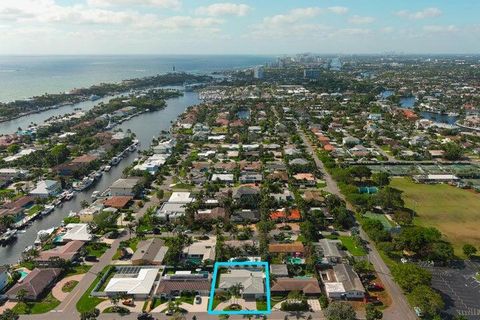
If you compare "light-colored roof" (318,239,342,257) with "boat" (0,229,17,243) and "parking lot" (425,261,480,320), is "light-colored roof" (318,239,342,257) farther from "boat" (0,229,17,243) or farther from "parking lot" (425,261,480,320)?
"boat" (0,229,17,243)

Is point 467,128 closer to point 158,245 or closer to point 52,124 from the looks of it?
point 158,245

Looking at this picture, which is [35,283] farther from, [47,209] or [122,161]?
[122,161]

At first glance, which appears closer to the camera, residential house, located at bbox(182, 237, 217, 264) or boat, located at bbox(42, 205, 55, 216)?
residential house, located at bbox(182, 237, 217, 264)

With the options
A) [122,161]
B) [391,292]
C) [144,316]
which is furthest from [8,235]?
[391,292]

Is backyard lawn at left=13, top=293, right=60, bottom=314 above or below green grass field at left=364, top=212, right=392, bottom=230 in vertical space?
below

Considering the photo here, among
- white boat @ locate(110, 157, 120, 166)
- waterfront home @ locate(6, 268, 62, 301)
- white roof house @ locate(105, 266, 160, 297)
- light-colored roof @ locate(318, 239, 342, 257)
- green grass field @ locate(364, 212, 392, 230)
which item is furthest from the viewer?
white boat @ locate(110, 157, 120, 166)

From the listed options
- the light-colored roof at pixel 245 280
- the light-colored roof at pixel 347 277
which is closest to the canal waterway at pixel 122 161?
the light-colored roof at pixel 245 280

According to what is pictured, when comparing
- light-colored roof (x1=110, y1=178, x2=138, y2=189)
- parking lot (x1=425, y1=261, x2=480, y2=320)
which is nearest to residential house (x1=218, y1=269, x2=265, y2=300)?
parking lot (x1=425, y1=261, x2=480, y2=320)
